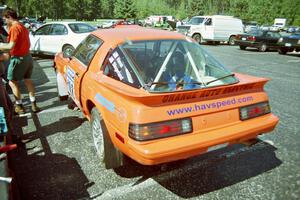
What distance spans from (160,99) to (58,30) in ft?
32.8

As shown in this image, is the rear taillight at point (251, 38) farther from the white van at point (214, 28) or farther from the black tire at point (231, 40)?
the black tire at point (231, 40)

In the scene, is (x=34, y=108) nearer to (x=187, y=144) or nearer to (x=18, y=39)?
(x=18, y=39)

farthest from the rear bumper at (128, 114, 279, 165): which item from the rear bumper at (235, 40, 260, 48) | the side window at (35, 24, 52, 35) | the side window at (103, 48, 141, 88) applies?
the rear bumper at (235, 40, 260, 48)

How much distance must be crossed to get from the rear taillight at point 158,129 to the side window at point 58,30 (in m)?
9.61

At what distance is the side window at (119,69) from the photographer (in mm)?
3311

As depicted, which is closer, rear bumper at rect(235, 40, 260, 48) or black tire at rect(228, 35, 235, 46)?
rear bumper at rect(235, 40, 260, 48)

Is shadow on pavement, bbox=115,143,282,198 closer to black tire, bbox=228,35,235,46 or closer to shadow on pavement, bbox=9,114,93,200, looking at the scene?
shadow on pavement, bbox=9,114,93,200

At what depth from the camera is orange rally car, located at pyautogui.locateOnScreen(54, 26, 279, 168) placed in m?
2.75

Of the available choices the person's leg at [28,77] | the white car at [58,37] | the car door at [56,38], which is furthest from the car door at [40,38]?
the person's leg at [28,77]

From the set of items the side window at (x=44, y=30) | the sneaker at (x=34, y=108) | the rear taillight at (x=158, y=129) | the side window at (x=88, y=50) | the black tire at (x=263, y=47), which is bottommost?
the sneaker at (x=34, y=108)

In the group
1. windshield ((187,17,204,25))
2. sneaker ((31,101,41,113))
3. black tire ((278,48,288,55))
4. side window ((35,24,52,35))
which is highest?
windshield ((187,17,204,25))

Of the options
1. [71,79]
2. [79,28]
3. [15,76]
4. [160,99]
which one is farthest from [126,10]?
[160,99]

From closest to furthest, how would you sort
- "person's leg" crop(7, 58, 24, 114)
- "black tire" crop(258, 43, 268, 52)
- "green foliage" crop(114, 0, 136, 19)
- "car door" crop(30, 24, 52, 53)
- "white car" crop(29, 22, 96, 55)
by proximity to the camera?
"person's leg" crop(7, 58, 24, 114) → "white car" crop(29, 22, 96, 55) → "car door" crop(30, 24, 52, 53) → "black tire" crop(258, 43, 268, 52) → "green foliage" crop(114, 0, 136, 19)

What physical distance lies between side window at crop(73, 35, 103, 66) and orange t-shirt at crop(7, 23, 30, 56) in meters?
1.06
